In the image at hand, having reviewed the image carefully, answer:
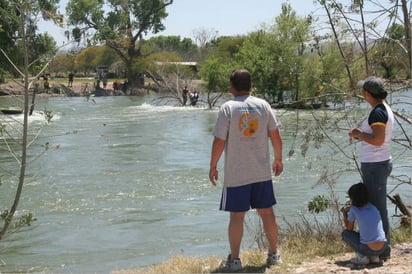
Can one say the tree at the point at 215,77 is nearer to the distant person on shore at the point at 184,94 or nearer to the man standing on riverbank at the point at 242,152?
the distant person on shore at the point at 184,94

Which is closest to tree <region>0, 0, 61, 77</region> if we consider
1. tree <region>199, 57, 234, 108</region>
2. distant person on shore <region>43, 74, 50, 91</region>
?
distant person on shore <region>43, 74, 50, 91</region>

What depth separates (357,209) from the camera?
532cm

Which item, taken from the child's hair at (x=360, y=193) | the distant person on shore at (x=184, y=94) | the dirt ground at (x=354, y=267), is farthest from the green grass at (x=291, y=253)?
the distant person on shore at (x=184, y=94)

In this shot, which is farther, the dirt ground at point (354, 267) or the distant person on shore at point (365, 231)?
the distant person on shore at point (365, 231)

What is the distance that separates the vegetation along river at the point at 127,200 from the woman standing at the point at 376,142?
1.91m

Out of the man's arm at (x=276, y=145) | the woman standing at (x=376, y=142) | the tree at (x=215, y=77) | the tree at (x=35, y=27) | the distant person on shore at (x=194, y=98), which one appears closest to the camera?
the woman standing at (x=376, y=142)

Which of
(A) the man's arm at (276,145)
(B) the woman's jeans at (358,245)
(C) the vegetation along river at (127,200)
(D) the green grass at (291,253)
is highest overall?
(A) the man's arm at (276,145)

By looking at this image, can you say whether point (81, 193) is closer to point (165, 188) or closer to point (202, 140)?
point (165, 188)

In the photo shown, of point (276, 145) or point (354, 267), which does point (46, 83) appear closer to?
point (276, 145)

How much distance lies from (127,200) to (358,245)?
8.71m

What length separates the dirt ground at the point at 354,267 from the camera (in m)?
5.00

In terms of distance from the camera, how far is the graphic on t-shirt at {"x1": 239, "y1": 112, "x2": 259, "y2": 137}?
16.9ft

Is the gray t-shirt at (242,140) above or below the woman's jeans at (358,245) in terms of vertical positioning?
above

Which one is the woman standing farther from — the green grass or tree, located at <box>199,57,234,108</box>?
tree, located at <box>199,57,234,108</box>
